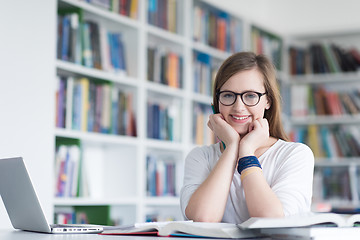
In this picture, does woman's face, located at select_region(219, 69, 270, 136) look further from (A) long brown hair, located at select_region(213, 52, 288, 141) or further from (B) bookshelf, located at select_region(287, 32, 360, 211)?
(B) bookshelf, located at select_region(287, 32, 360, 211)

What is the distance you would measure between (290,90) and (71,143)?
267 cm

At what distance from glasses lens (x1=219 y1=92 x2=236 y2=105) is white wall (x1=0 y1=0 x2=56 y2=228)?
1.11 metres

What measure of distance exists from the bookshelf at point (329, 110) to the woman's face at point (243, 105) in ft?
10.3

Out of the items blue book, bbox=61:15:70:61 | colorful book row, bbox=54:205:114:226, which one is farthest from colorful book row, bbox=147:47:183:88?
colorful book row, bbox=54:205:114:226

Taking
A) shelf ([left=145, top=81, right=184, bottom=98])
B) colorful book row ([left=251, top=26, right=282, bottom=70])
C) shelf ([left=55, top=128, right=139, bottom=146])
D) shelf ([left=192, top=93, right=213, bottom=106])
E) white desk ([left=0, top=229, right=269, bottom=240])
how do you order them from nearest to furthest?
1. white desk ([left=0, top=229, right=269, bottom=240])
2. shelf ([left=55, top=128, right=139, bottom=146])
3. shelf ([left=145, top=81, right=184, bottom=98])
4. shelf ([left=192, top=93, right=213, bottom=106])
5. colorful book row ([left=251, top=26, right=282, bottom=70])

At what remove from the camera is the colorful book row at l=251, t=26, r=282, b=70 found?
16.3 ft

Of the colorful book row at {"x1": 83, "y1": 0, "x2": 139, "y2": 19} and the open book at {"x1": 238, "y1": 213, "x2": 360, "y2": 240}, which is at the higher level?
the colorful book row at {"x1": 83, "y1": 0, "x2": 139, "y2": 19}

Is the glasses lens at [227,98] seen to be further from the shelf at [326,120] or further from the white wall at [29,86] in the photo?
the shelf at [326,120]

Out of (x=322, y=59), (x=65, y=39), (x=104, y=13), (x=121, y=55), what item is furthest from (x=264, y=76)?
(x=322, y=59)

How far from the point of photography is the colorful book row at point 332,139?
Answer: 16.7 ft

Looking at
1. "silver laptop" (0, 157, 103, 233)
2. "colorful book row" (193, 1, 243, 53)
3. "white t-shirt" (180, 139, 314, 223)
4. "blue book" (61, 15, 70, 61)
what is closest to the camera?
"silver laptop" (0, 157, 103, 233)

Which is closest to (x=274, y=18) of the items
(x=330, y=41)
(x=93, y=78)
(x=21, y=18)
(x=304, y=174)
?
(x=330, y=41)

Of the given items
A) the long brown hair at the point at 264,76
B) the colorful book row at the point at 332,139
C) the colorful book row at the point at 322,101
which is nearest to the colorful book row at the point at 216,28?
the colorful book row at the point at 322,101

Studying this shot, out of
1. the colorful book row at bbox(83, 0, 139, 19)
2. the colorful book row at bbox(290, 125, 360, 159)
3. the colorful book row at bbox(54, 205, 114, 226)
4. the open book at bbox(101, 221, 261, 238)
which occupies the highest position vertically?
the colorful book row at bbox(83, 0, 139, 19)
